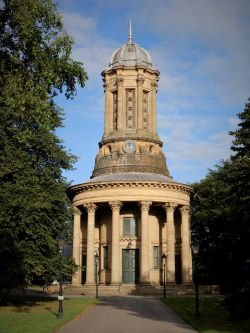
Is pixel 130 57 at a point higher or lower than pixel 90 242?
higher

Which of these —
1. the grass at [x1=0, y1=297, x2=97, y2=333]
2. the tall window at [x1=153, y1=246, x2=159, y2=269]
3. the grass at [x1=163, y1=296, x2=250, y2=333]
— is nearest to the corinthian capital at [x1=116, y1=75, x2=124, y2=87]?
the tall window at [x1=153, y1=246, x2=159, y2=269]

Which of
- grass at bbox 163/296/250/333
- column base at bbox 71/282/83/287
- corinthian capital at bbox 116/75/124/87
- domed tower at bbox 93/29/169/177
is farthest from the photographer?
corinthian capital at bbox 116/75/124/87

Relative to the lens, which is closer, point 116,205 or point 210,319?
point 210,319

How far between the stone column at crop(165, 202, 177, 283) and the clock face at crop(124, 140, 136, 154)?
813cm

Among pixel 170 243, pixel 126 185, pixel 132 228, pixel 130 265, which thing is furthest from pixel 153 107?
pixel 130 265

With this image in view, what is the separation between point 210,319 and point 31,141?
54.7ft

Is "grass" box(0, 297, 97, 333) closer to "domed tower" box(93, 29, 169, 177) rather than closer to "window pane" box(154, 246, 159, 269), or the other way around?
"window pane" box(154, 246, 159, 269)

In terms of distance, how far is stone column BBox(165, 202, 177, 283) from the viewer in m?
48.2

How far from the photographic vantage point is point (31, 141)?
3362 cm

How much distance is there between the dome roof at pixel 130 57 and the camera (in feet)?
A: 196

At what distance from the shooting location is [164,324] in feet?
69.4

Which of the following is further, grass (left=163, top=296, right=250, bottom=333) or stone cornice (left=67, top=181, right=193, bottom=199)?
stone cornice (left=67, top=181, right=193, bottom=199)

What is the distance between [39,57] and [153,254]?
35.0 metres

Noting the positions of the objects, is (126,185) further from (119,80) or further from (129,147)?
(119,80)
